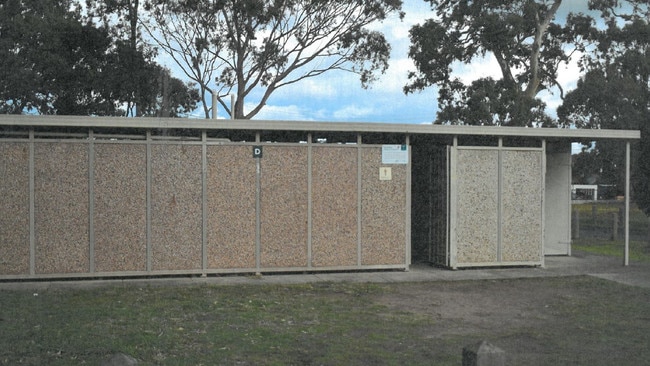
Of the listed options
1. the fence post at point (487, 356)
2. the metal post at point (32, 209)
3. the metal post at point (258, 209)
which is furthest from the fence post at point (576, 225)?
the fence post at point (487, 356)

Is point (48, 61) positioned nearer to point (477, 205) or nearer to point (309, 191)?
point (309, 191)

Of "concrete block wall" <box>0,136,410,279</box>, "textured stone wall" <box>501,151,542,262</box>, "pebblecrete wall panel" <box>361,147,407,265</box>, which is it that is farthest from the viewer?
"textured stone wall" <box>501,151,542,262</box>

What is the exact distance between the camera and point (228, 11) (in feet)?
94.8

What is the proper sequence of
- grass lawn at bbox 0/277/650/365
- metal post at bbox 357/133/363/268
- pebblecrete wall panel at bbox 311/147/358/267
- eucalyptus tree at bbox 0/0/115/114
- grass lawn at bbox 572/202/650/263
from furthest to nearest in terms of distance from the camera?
eucalyptus tree at bbox 0/0/115/114 < grass lawn at bbox 572/202/650/263 < metal post at bbox 357/133/363/268 < pebblecrete wall panel at bbox 311/147/358/267 < grass lawn at bbox 0/277/650/365

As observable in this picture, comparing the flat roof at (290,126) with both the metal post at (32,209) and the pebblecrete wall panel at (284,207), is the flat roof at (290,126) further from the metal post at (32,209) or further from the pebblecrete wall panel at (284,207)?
the pebblecrete wall panel at (284,207)

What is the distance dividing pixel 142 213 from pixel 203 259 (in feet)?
4.25

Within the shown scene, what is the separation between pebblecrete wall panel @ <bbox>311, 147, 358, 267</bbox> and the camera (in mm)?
12867

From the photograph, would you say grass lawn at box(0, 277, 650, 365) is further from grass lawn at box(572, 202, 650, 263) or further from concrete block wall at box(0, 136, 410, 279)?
grass lawn at box(572, 202, 650, 263)

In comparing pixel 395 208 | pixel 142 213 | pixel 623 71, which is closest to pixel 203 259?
pixel 142 213

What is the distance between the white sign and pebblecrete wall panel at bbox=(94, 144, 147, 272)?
4.24 metres

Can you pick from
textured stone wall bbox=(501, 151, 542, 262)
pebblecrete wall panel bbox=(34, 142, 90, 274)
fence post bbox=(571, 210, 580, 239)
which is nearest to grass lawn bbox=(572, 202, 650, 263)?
fence post bbox=(571, 210, 580, 239)

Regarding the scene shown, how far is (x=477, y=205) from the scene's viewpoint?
13641 mm

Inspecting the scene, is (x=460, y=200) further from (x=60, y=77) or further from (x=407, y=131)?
(x=60, y=77)

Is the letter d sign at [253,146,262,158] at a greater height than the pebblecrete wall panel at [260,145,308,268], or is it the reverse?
the letter d sign at [253,146,262,158]
